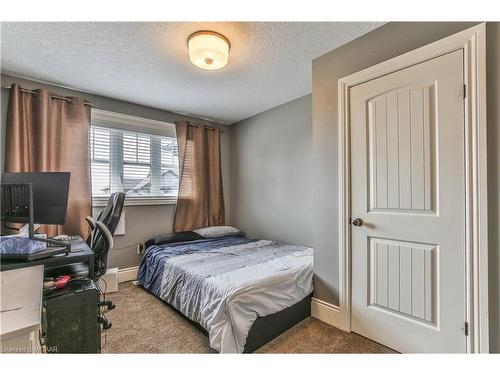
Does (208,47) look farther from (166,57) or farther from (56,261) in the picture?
(56,261)

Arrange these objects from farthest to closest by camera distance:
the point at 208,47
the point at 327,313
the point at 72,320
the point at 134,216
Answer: the point at 134,216
the point at 327,313
the point at 208,47
the point at 72,320

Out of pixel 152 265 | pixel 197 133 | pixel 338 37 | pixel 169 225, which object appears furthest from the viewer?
pixel 197 133

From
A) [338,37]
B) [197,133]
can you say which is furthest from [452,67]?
[197,133]

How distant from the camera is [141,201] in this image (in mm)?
3119

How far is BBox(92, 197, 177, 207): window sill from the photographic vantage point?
2.84 m

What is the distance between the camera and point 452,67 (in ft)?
4.50

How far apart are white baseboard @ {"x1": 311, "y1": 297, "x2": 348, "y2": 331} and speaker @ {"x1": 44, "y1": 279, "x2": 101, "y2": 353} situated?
159cm

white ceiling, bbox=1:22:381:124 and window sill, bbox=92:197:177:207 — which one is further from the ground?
white ceiling, bbox=1:22:381:124

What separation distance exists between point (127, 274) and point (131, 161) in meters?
1.46

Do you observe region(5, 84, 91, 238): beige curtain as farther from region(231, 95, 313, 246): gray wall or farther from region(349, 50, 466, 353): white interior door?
region(349, 50, 466, 353): white interior door

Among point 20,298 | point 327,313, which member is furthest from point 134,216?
point 327,313

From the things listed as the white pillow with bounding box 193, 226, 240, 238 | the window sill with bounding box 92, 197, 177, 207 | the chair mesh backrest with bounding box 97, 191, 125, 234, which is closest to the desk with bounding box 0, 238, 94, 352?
the chair mesh backrest with bounding box 97, 191, 125, 234

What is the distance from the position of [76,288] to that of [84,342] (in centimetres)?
28
